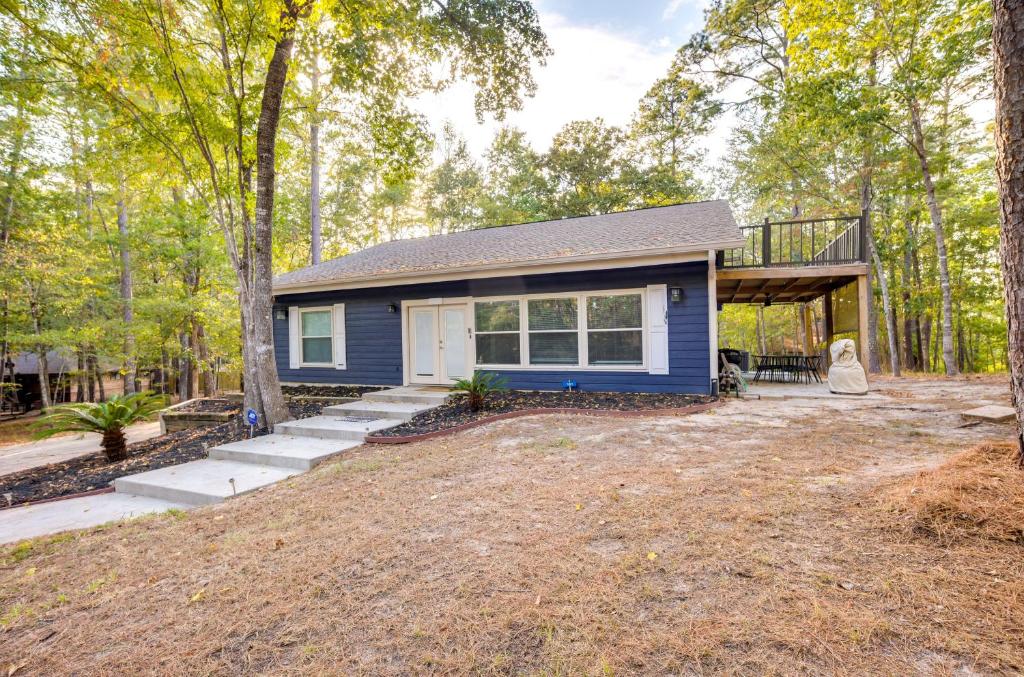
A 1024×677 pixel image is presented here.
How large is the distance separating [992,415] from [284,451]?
7551mm

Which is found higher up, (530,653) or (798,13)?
(798,13)

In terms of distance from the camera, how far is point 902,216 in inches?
514

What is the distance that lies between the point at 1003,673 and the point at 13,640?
3.86m

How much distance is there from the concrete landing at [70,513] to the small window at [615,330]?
6.35 m

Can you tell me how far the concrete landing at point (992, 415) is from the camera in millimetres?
4370

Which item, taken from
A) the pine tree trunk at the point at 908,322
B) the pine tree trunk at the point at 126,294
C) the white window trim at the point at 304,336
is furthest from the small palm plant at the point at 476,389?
the pine tree trunk at the point at 908,322

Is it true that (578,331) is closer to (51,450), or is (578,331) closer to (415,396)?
(415,396)

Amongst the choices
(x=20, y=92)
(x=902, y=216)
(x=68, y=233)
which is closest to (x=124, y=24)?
(x=20, y=92)

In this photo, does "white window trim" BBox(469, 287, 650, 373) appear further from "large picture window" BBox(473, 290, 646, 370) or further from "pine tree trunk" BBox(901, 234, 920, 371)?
"pine tree trunk" BBox(901, 234, 920, 371)

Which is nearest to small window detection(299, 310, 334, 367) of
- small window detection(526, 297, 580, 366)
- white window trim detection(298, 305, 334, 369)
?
white window trim detection(298, 305, 334, 369)

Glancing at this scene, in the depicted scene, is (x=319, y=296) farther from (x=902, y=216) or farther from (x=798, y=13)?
(x=902, y=216)

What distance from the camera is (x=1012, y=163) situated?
249 cm

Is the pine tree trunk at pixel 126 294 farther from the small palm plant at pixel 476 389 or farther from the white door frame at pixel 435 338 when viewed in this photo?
the small palm plant at pixel 476 389

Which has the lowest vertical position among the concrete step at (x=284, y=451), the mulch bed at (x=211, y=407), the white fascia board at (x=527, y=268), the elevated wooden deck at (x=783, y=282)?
the concrete step at (x=284, y=451)
